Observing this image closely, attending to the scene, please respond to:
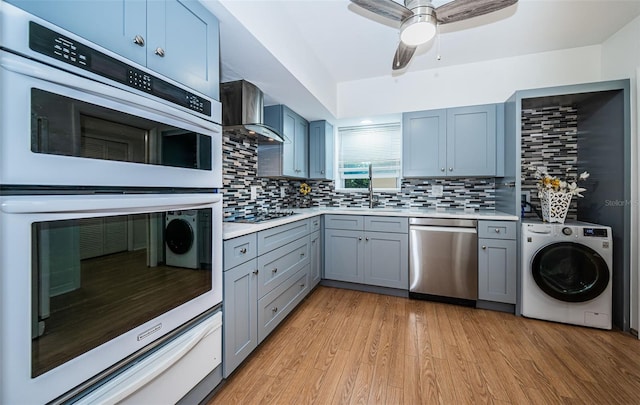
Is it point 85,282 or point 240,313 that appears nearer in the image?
point 85,282

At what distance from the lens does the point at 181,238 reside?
115 centimetres

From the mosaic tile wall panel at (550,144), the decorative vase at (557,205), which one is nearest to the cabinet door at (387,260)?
the decorative vase at (557,205)

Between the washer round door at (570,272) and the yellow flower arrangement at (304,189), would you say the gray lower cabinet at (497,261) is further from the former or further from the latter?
the yellow flower arrangement at (304,189)

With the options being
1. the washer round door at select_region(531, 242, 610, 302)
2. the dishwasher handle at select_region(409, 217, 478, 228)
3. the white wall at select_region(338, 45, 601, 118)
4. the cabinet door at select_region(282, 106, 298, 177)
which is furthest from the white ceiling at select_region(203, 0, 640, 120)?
the washer round door at select_region(531, 242, 610, 302)

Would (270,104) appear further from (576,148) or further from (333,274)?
(576,148)

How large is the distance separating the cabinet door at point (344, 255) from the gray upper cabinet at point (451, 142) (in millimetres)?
1035

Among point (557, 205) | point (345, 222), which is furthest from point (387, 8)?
point (557, 205)

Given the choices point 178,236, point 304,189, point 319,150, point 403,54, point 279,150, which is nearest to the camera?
point 178,236

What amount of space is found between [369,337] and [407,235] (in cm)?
114

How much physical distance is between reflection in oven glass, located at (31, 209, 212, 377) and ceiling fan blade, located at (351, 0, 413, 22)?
1567 mm

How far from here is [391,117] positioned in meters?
3.27

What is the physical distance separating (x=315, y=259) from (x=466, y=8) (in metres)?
2.47

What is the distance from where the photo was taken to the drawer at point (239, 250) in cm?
144

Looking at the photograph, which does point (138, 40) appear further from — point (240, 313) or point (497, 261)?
point (497, 261)
